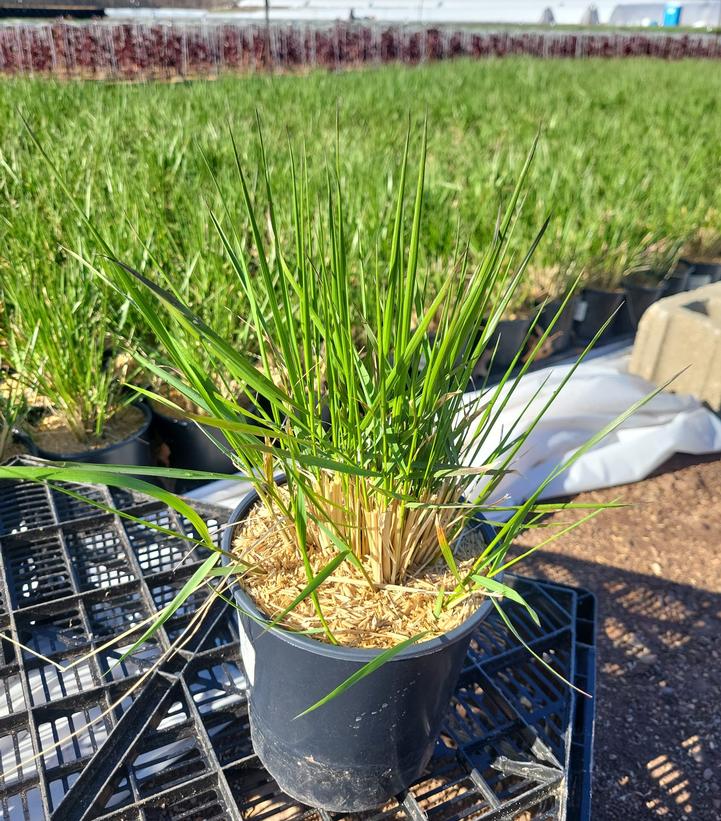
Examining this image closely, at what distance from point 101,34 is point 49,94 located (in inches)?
458

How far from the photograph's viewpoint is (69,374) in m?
1.46

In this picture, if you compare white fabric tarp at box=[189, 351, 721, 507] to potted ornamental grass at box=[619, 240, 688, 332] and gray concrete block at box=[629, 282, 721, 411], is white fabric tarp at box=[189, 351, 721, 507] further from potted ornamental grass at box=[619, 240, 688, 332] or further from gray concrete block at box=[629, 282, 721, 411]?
potted ornamental grass at box=[619, 240, 688, 332]

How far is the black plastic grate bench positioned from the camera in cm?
78

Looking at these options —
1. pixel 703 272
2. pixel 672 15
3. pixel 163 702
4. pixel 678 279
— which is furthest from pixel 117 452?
pixel 672 15

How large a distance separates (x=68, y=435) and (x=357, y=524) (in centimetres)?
102

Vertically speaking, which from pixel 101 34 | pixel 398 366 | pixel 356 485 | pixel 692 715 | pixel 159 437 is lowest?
pixel 692 715

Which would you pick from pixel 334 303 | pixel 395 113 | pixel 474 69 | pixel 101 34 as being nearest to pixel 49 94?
pixel 395 113

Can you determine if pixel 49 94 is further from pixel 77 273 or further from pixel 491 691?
pixel 491 691

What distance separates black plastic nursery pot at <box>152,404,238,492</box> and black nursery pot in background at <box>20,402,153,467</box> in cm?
7

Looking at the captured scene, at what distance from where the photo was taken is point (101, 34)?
13523 mm

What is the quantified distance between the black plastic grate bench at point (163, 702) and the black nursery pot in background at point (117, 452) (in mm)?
220

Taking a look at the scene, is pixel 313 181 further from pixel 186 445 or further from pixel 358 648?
pixel 358 648

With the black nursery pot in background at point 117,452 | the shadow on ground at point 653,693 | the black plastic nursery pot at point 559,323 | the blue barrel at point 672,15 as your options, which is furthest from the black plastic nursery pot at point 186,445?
the blue barrel at point 672,15

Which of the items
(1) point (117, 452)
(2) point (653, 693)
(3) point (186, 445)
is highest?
(1) point (117, 452)
